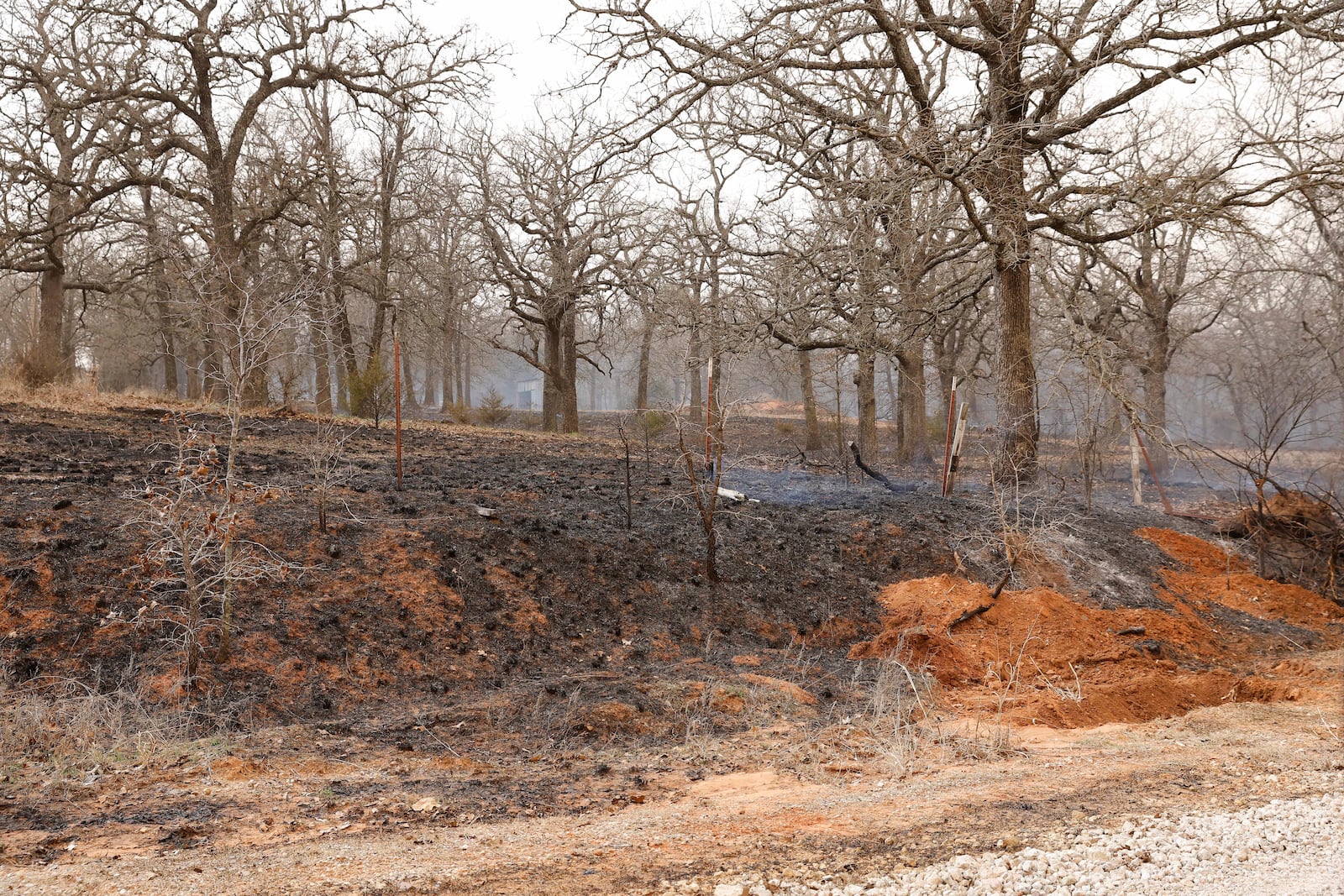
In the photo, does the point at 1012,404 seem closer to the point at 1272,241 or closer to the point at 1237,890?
the point at 1272,241

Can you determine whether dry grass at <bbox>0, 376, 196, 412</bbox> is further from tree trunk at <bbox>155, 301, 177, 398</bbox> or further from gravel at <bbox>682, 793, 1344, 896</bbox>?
gravel at <bbox>682, 793, 1344, 896</bbox>

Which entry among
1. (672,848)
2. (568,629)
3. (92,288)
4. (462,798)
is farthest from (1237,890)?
(92,288)

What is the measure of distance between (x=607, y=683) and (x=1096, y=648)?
4.59 m

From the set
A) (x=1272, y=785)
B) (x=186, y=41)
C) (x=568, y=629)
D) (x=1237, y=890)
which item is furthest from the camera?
(x=186, y=41)

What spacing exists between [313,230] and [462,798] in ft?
66.3

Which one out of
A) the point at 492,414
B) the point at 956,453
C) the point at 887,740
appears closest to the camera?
the point at 887,740

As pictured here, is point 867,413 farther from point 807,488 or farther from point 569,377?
point 569,377

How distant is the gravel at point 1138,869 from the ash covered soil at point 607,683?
0.18 metres

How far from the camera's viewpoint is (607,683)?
630 cm

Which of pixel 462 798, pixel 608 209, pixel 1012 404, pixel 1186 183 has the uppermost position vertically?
pixel 608 209

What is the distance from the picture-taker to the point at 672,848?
3609 millimetres

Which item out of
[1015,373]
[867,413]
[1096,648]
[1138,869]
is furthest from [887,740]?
[867,413]

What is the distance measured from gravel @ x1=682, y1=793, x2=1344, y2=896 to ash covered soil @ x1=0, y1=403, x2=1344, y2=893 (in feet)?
0.59

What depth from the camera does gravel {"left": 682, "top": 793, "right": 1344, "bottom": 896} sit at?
307 centimetres
